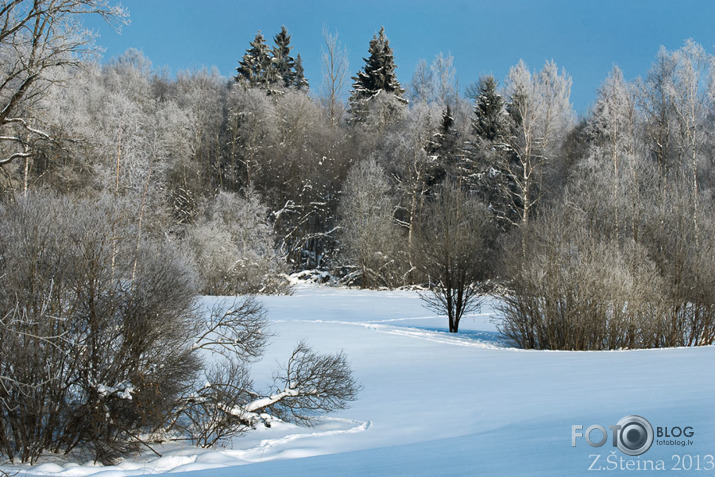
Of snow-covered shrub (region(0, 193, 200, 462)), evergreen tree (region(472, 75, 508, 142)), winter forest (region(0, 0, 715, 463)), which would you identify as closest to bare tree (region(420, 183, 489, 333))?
winter forest (region(0, 0, 715, 463))

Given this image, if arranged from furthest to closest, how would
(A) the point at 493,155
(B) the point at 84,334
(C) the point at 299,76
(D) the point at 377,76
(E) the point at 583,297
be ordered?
(C) the point at 299,76 → (D) the point at 377,76 → (A) the point at 493,155 → (E) the point at 583,297 → (B) the point at 84,334

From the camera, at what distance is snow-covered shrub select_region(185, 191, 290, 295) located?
30.6 metres

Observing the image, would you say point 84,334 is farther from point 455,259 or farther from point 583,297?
point 455,259

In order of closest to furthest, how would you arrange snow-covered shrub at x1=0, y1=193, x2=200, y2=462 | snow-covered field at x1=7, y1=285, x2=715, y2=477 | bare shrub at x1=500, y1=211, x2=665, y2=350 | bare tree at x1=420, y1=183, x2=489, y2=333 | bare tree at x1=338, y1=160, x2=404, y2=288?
snow-covered field at x1=7, y1=285, x2=715, y2=477
snow-covered shrub at x1=0, y1=193, x2=200, y2=462
bare shrub at x1=500, y1=211, x2=665, y2=350
bare tree at x1=420, y1=183, x2=489, y2=333
bare tree at x1=338, y1=160, x2=404, y2=288

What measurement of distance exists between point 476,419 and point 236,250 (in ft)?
82.4

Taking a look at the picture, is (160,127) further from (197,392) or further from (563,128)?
(197,392)

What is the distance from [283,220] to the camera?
41.3 meters

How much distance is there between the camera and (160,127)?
37562mm

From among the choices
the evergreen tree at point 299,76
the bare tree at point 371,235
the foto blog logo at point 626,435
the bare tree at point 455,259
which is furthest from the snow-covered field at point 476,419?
the evergreen tree at point 299,76

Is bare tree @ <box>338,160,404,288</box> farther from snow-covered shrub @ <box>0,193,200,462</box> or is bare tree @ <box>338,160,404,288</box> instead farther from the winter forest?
snow-covered shrub @ <box>0,193,200,462</box>

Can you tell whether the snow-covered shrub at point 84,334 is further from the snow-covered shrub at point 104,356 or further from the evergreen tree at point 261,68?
the evergreen tree at point 261,68

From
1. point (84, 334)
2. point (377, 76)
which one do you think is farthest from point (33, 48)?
point (377, 76)

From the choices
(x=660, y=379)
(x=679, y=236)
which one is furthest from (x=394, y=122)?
(x=660, y=379)

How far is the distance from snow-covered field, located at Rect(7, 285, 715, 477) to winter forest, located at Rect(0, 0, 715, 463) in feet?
3.35
